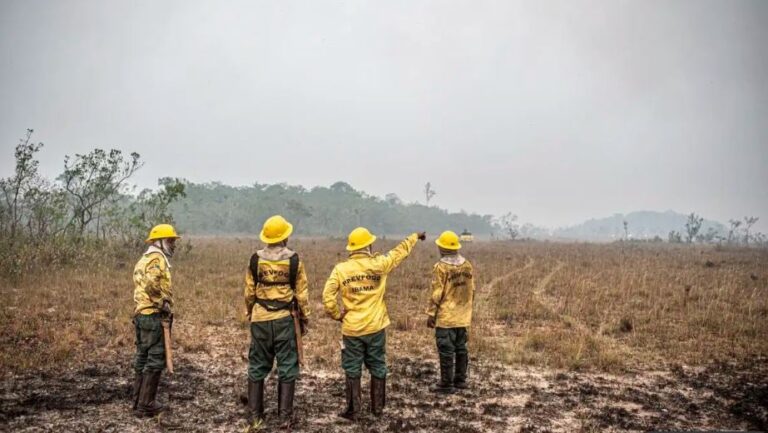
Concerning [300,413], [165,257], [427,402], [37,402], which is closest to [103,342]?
[37,402]

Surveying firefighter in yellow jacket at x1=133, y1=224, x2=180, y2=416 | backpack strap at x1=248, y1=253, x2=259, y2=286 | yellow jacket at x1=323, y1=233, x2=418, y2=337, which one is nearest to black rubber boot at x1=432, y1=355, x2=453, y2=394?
yellow jacket at x1=323, y1=233, x2=418, y2=337

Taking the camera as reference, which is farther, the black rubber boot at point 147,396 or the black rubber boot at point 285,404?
the black rubber boot at point 147,396

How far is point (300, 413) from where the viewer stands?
5.57m

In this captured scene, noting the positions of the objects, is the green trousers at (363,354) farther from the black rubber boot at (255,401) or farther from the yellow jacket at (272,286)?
the black rubber boot at (255,401)

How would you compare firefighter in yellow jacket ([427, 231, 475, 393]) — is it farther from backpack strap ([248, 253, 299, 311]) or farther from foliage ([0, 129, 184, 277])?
foliage ([0, 129, 184, 277])

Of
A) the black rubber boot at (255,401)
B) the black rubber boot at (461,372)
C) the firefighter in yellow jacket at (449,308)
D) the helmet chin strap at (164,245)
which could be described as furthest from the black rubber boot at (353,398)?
the helmet chin strap at (164,245)

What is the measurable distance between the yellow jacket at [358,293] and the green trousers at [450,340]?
3.97 ft

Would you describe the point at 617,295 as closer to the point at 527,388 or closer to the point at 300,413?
the point at 527,388

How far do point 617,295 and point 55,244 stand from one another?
17243mm

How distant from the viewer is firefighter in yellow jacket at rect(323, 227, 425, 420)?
5.31m

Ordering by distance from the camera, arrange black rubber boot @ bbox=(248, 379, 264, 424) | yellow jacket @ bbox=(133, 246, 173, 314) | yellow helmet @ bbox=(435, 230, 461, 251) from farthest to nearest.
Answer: yellow helmet @ bbox=(435, 230, 461, 251) → yellow jacket @ bbox=(133, 246, 173, 314) → black rubber boot @ bbox=(248, 379, 264, 424)

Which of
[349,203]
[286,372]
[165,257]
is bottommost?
[286,372]

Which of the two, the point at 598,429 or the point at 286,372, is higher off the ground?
the point at 286,372

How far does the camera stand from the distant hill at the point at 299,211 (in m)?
66.3
